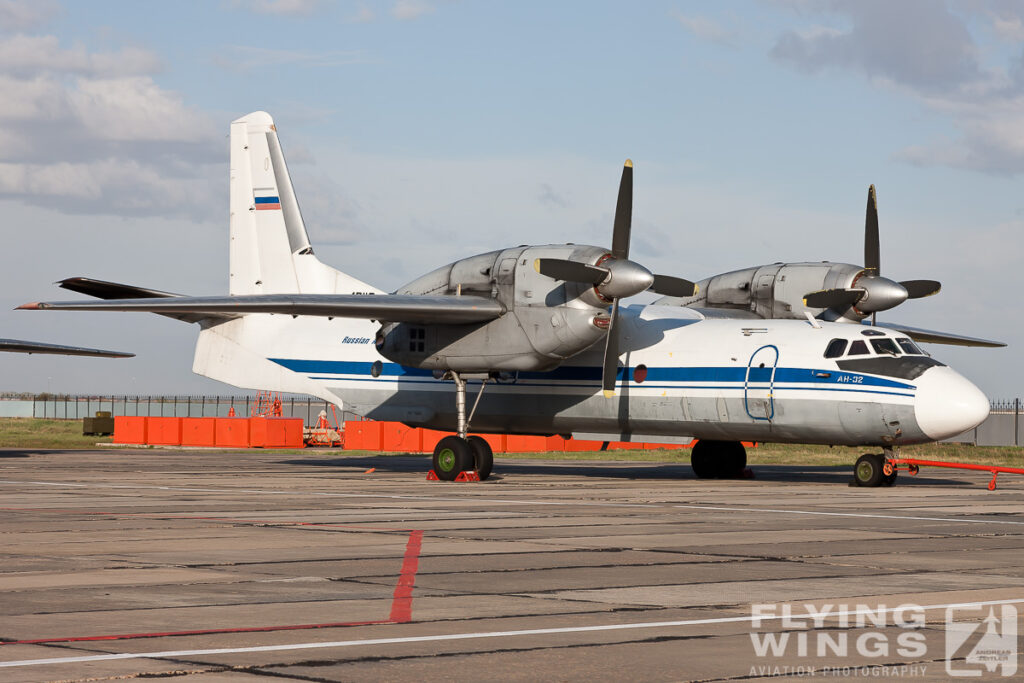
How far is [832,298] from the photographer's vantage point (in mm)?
→ 28562

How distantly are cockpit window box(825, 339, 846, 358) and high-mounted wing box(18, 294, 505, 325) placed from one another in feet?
22.2

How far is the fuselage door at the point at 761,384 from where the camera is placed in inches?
1006

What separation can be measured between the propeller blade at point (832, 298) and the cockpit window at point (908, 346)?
342cm

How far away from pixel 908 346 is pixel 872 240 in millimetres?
5044

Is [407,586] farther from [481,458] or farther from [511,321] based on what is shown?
[481,458]

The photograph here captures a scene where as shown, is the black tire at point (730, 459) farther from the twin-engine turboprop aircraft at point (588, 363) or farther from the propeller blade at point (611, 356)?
the propeller blade at point (611, 356)

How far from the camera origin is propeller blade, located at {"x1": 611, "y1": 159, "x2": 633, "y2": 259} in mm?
26656

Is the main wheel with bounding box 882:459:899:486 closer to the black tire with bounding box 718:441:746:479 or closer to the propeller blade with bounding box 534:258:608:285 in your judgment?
the black tire with bounding box 718:441:746:479

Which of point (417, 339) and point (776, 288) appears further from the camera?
point (776, 288)

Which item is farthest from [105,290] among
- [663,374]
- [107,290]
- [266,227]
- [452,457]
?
[663,374]

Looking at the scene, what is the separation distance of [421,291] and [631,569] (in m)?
16.9

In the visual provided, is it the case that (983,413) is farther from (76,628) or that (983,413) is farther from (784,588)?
(76,628)

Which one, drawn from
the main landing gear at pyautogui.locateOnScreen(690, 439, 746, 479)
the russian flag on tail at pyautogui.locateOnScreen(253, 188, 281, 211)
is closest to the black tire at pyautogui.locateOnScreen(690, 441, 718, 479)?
the main landing gear at pyautogui.locateOnScreen(690, 439, 746, 479)

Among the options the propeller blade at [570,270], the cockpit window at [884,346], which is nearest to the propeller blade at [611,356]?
the propeller blade at [570,270]
